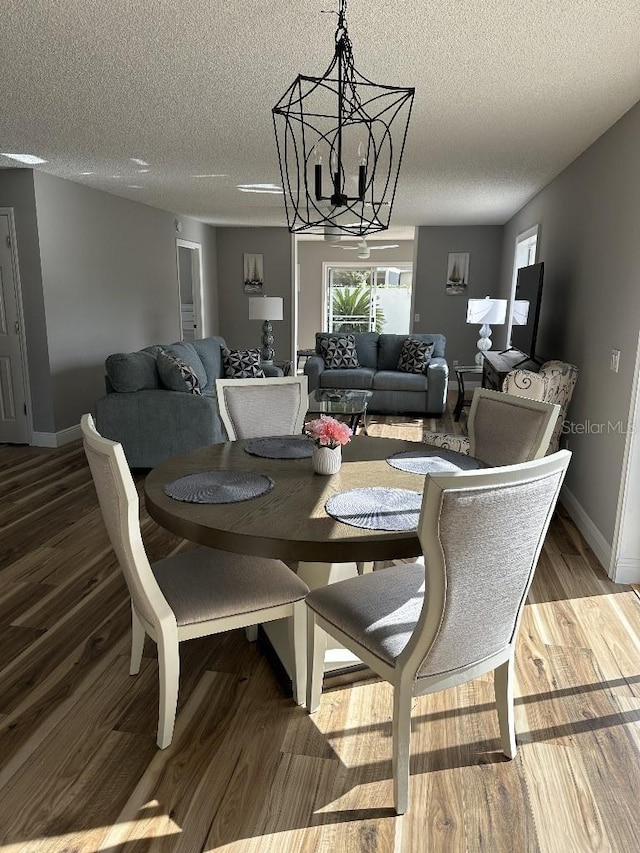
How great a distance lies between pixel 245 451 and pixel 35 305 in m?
3.51

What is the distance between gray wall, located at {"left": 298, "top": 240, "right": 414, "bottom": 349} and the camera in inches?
468

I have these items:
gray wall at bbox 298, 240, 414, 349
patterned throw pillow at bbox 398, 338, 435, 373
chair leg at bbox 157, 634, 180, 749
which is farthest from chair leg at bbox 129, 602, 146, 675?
gray wall at bbox 298, 240, 414, 349

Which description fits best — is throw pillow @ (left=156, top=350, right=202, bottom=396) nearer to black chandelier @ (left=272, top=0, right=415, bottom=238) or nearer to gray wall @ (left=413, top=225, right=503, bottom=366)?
black chandelier @ (left=272, top=0, right=415, bottom=238)

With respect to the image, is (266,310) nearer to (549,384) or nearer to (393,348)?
(393,348)

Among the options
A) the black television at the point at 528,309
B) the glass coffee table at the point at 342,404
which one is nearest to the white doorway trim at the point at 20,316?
the glass coffee table at the point at 342,404

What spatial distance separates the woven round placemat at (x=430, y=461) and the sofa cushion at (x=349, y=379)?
4.74 m

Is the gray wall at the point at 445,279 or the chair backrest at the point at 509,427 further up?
the gray wall at the point at 445,279

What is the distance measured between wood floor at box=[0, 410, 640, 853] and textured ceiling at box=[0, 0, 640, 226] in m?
2.32

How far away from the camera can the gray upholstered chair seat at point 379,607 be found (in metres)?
1.68

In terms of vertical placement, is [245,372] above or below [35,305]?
below

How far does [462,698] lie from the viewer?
217 centimetres

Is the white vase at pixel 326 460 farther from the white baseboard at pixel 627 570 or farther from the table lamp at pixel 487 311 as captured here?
the table lamp at pixel 487 311

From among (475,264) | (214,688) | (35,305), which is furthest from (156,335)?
(214,688)

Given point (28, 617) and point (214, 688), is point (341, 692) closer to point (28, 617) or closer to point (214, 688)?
point (214, 688)
